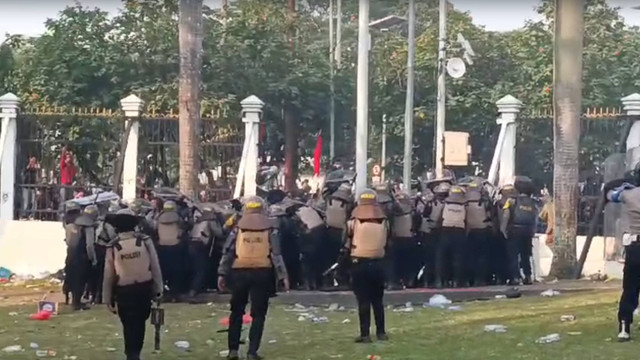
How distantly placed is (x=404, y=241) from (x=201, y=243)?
10.0 feet

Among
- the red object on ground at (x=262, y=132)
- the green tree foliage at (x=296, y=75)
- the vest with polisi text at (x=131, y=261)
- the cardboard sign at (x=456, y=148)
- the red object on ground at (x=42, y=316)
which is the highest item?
the green tree foliage at (x=296, y=75)

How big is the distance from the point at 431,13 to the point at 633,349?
111ft

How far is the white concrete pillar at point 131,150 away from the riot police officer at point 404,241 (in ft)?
19.0

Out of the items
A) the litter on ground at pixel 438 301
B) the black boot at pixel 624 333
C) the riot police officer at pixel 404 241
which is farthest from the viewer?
the riot police officer at pixel 404 241

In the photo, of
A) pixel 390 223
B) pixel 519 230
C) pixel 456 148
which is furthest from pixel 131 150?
pixel 519 230

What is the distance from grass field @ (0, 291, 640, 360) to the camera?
11680mm

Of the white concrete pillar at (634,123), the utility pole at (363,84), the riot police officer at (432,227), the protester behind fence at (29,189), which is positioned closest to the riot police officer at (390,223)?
A: the riot police officer at (432,227)

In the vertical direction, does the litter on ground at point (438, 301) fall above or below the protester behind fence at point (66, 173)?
below

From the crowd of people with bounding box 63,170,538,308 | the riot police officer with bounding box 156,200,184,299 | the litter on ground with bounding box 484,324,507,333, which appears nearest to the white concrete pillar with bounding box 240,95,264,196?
the crowd of people with bounding box 63,170,538,308

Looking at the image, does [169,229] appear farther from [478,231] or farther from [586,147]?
[586,147]

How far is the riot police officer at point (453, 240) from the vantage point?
17.4 meters

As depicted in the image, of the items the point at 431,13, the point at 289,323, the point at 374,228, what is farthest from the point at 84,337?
the point at 431,13

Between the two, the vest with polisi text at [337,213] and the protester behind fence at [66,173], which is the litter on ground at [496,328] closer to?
the vest with polisi text at [337,213]

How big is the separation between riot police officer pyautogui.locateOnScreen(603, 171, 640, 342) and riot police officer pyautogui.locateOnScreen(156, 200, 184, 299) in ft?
22.9
